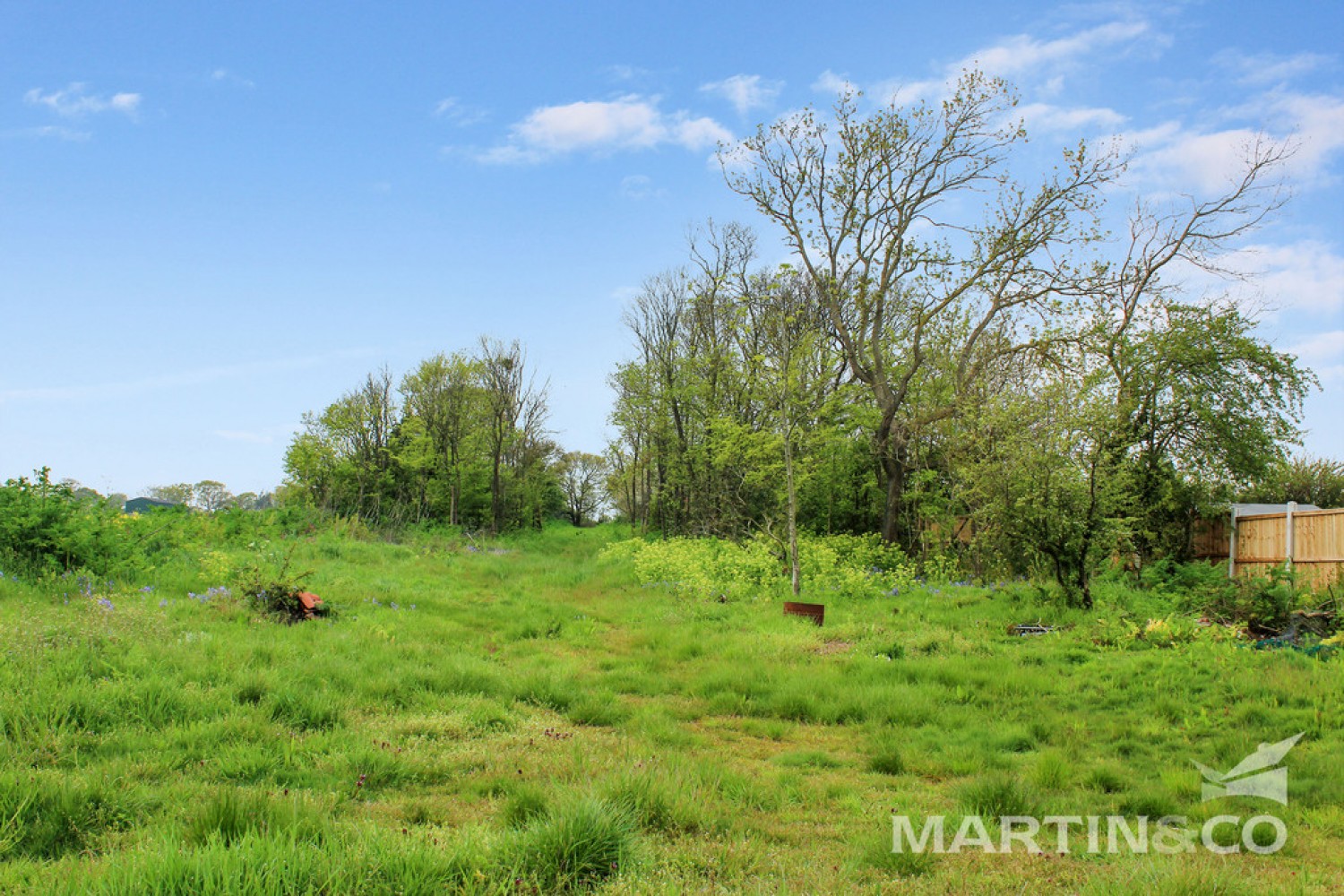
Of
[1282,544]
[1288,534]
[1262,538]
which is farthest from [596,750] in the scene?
[1262,538]

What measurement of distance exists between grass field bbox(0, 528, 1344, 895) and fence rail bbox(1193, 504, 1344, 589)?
247 inches

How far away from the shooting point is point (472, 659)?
7.66 m

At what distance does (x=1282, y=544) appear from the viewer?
14484 millimetres

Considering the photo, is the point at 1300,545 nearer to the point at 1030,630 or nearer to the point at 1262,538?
the point at 1262,538

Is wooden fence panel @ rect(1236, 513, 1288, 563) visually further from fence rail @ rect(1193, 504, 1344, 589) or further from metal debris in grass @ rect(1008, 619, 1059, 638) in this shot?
metal debris in grass @ rect(1008, 619, 1059, 638)

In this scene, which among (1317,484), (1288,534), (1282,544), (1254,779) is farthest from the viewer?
(1317,484)

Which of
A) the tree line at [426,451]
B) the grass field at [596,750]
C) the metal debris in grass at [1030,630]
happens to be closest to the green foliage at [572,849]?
the grass field at [596,750]

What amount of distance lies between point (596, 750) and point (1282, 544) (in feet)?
50.6

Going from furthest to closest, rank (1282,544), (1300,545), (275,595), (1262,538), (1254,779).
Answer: (1262,538)
(1282,544)
(1300,545)
(275,595)
(1254,779)

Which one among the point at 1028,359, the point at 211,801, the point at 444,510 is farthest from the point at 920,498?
the point at 444,510

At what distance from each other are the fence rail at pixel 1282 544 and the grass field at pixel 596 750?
6.28 meters

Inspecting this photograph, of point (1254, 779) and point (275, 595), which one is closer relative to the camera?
point (1254, 779)

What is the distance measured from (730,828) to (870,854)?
2.17 feet

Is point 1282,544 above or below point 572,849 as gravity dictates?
above
